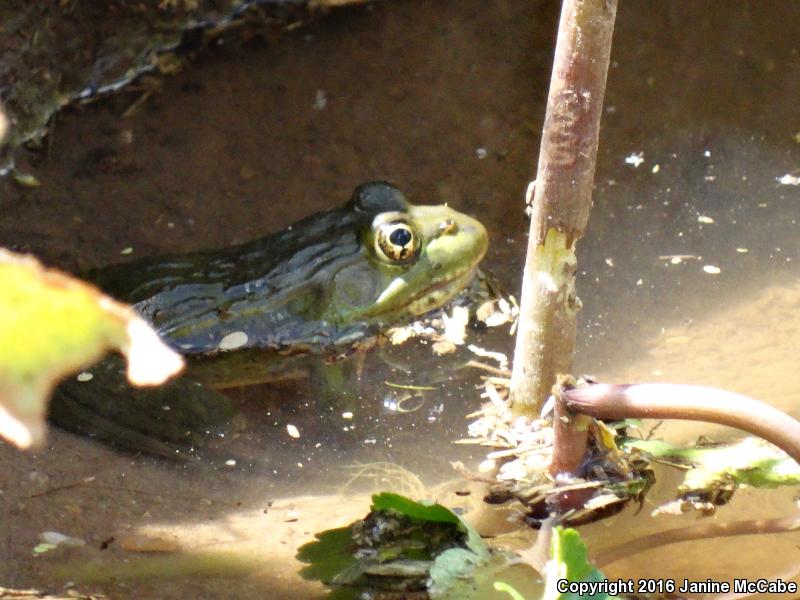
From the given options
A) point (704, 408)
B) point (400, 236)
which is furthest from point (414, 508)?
point (400, 236)

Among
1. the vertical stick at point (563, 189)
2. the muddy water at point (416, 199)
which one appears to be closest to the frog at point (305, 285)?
the muddy water at point (416, 199)

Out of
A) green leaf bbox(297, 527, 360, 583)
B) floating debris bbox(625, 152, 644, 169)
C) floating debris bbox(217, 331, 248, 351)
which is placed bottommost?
green leaf bbox(297, 527, 360, 583)

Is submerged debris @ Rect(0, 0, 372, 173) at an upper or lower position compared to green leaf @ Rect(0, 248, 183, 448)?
upper

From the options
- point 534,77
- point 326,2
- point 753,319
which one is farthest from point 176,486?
point 326,2

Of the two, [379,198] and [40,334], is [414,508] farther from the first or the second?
[379,198]

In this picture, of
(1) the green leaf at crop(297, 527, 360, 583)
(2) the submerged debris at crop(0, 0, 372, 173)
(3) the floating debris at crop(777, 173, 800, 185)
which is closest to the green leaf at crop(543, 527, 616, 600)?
(1) the green leaf at crop(297, 527, 360, 583)

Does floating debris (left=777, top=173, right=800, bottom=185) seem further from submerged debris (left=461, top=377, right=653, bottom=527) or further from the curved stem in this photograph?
the curved stem

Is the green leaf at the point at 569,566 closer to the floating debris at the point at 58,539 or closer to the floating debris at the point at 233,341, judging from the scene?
the floating debris at the point at 58,539

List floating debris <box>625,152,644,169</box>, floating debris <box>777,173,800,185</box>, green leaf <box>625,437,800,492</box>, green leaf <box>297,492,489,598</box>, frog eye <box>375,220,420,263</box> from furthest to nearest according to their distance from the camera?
floating debris <box>625,152,644,169</box> → floating debris <box>777,173,800,185</box> → frog eye <box>375,220,420,263</box> → green leaf <box>625,437,800,492</box> → green leaf <box>297,492,489,598</box>
